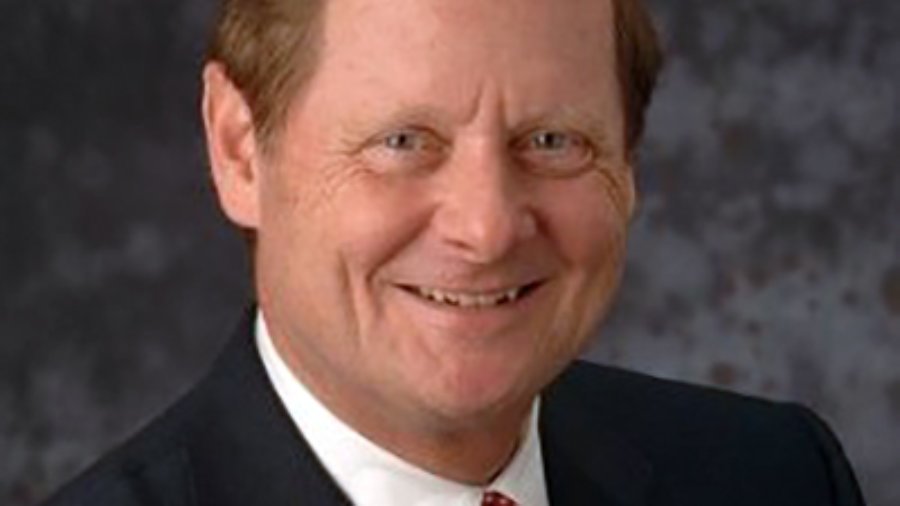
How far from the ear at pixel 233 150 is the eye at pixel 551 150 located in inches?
8.3

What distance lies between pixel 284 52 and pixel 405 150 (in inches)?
5.1

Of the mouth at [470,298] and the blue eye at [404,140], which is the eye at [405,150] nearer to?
the blue eye at [404,140]

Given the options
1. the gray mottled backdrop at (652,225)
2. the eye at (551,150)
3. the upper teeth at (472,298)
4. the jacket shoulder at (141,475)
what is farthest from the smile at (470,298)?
the gray mottled backdrop at (652,225)

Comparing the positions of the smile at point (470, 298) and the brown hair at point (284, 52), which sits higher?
the brown hair at point (284, 52)

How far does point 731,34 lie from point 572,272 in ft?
4.11

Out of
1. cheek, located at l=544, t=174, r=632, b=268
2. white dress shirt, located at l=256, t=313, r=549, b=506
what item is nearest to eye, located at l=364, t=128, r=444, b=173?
cheek, located at l=544, t=174, r=632, b=268

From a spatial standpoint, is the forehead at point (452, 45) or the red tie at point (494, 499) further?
the red tie at point (494, 499)

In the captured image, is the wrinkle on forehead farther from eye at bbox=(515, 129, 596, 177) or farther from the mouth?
the mouth

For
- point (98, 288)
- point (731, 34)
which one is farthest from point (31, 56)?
point (731, 34)

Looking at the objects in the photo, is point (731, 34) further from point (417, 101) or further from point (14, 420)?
point (417, 101)

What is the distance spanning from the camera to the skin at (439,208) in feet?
6.86

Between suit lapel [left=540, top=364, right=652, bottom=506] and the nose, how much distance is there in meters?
0.32

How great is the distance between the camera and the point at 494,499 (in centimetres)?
224

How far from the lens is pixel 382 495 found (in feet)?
7.31
